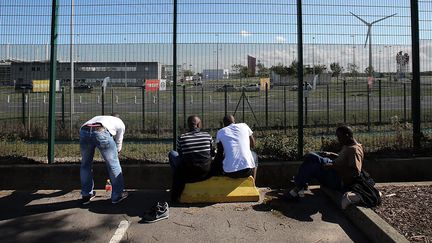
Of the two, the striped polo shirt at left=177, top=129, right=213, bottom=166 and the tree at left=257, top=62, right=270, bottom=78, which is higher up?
the tree at left=257, top=62, right=270, bottom=78

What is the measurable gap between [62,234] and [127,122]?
956 centimetres

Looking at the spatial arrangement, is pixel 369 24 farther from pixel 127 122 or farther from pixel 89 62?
pixel 127 122

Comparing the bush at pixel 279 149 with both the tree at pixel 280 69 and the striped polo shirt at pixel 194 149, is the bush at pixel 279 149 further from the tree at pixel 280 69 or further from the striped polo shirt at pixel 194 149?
the striped polo shirt at pixel 194 149

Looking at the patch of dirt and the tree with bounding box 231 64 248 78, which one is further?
the tree with bounding box 231 64 248 78

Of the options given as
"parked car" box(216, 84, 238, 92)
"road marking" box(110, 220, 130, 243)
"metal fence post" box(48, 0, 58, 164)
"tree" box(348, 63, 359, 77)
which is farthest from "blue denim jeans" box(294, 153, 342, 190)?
"metal fence post" box(48, 0, 58, 164)

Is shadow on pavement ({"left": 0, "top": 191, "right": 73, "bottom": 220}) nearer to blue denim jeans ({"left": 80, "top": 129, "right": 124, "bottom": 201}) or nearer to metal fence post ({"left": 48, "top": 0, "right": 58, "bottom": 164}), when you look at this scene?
blue denim jeans ({"left": 80, "top": 129, "right": 124, "bottom": 201})

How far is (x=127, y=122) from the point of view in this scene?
14.9 m

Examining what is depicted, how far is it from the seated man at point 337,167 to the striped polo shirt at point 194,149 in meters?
1.28

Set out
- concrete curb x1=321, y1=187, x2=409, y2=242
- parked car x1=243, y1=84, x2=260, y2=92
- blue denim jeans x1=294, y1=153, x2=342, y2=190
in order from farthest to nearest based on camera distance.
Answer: parked car x1=243, y1=84, x2=260, y2=92, blue denim jeans x1=294, y1=153, x2=342, y2=190, concrete curb x1=321, y1=187, x2=409, y2=242

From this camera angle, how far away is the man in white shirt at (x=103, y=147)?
6551 millimetres

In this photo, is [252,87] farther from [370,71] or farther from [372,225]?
[372,225]

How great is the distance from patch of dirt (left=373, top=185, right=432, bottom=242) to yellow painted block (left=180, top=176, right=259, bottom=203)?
1.78m

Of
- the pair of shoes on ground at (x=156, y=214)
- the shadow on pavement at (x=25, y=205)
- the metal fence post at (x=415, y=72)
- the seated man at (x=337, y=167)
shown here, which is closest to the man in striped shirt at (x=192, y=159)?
the pair of shoes on ground at (x=156, y=214)

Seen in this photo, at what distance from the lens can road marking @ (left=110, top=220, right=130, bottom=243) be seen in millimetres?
5324
